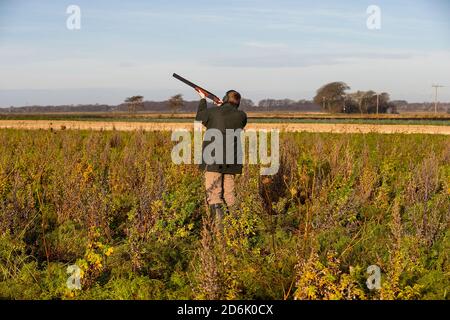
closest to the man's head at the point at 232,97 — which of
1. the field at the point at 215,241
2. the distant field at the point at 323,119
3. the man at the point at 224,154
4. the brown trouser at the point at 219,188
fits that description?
the man at the point at 224,154

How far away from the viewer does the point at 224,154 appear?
7.44 m

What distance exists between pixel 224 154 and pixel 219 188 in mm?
487

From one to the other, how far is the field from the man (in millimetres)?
255

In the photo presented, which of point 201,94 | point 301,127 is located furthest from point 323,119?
point 201,94

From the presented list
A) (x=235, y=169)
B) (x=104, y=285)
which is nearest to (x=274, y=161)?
(x=235, y=169)

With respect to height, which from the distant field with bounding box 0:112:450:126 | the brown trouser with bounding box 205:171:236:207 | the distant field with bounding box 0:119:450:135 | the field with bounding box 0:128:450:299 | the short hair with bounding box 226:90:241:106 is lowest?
the field with bounding box 0:128:450:299

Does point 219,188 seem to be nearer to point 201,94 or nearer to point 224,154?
point 224,154

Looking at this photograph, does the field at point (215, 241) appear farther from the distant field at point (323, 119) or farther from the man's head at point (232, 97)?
the distant field at point (323, 119)

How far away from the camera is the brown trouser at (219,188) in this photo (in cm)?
758

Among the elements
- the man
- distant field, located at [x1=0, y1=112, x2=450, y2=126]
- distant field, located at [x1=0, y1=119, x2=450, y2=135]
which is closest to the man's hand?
the man

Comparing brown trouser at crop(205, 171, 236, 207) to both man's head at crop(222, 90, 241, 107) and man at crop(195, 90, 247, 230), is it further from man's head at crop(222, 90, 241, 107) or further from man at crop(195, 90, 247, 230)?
man's head at crop(222, 90, 241, 107)

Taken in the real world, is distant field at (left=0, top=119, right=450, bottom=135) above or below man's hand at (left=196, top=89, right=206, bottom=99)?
below

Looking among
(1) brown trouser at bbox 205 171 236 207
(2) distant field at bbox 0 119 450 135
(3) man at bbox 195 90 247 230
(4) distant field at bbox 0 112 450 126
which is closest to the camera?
(3) man at bbox 195 90 247 230

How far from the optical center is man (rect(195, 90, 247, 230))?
7.46 metres
